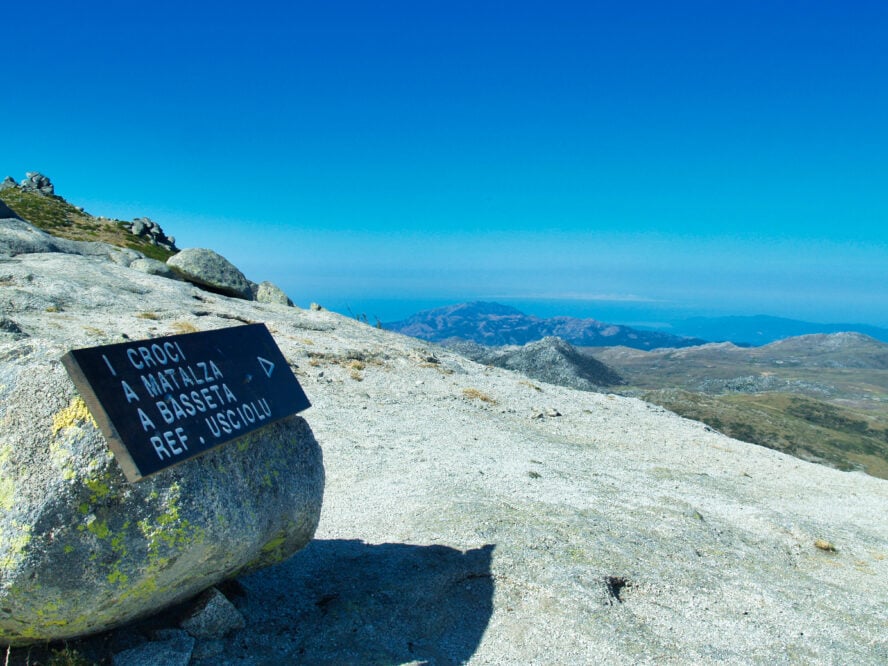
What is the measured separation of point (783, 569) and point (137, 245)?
7168 cm

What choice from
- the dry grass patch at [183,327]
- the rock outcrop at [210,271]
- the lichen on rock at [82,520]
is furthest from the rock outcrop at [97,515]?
the rock outcrop at [210,271]

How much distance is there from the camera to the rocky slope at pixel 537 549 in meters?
7.52

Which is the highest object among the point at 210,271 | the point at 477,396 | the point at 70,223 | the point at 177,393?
the point at 70,223

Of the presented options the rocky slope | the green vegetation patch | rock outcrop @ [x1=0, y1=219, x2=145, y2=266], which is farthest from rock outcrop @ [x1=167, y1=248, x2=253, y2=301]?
the green vegetation patch

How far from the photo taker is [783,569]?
1152cm

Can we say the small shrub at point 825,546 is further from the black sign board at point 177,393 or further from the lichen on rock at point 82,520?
the lichen on rock at point 82,520

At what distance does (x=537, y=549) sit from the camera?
33.1 ft

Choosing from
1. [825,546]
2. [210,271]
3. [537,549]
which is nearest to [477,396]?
[825,546]

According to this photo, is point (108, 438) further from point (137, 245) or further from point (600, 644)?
point (137, 245)

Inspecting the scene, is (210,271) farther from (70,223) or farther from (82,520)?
(82,520)

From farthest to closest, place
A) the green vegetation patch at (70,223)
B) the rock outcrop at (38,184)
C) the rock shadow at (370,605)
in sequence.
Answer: the rock outcrop at (38,184)
the green vegetation patch at (70,223)
the rock shadow at (370,605)

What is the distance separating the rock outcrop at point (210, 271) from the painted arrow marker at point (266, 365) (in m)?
38.5

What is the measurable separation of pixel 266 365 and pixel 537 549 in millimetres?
5789

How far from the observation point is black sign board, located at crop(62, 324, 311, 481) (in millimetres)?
5426
